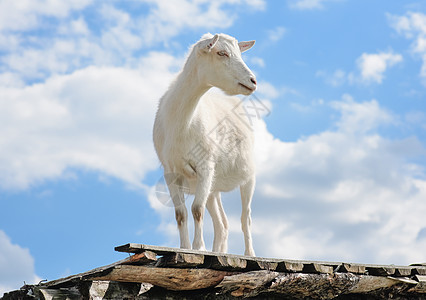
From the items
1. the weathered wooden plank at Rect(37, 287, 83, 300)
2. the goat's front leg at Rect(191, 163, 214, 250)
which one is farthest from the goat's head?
the weathered wooden plank at Rect(37, 287, 83, 300)

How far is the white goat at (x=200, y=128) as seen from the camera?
22.1 feet

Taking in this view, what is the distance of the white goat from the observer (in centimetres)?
675

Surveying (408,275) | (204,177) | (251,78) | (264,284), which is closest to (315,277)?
(264,284)

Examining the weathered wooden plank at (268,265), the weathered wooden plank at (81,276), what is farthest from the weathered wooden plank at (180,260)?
the weathered wooden plank at (268,265)

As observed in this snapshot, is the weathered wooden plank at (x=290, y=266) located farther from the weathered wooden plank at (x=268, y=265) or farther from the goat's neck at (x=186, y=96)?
the goat's neck at (x=186, y=96)

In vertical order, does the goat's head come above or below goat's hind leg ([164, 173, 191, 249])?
above

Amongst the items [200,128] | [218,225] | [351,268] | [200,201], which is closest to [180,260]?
[351,268]

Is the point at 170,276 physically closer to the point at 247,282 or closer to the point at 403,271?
the point at 247,282

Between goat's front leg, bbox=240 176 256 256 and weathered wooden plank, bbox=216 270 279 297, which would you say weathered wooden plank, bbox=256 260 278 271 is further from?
goat's front leg, bbox=240 176 256 256

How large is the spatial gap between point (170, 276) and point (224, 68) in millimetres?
2883

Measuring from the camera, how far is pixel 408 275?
645cm

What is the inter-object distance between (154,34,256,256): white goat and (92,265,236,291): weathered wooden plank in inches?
75.3

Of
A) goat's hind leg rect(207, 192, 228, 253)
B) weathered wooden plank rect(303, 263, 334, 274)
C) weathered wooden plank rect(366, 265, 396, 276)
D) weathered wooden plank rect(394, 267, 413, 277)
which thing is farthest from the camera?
goat's hind leg rect(207, 192, 228, 253)

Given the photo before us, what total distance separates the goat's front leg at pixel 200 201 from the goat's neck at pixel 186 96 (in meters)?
0.62
